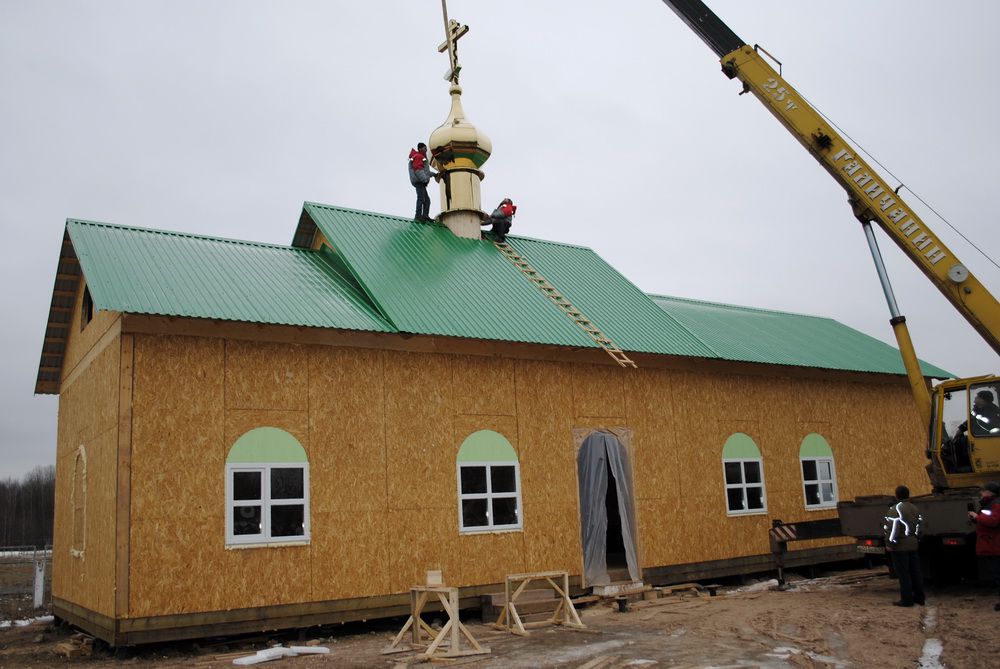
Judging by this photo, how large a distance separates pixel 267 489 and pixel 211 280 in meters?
3.31

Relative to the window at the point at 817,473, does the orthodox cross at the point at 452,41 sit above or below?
above

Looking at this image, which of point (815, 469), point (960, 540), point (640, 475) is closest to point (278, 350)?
point (640, 475)

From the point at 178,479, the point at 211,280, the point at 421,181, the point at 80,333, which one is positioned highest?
the point at 421,181

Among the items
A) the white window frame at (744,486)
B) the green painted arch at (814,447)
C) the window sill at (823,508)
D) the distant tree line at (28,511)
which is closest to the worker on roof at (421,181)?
the white window frame at (744,486)

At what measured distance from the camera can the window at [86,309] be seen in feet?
48.2

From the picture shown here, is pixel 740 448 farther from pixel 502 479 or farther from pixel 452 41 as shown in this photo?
pixel 452 41

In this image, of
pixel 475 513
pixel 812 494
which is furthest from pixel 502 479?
pixel 812 494

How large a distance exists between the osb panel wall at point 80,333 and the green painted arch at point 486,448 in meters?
5.56

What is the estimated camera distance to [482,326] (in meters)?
14.5

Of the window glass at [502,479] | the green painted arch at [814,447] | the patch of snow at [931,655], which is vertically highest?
the green painted arch at [814,447]

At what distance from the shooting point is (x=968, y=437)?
14.2 meters

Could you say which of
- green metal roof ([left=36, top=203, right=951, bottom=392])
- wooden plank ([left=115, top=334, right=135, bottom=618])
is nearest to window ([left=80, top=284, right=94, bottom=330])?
green metal roof ([left=36, top=203, right=951, bottom=392])

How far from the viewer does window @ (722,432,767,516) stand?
1747 centimetres

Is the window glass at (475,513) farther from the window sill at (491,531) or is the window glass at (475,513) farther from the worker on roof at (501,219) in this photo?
the worker on roof at (501,219)
